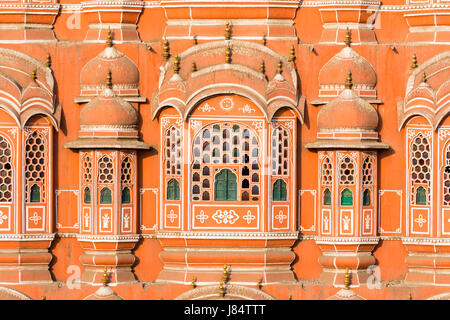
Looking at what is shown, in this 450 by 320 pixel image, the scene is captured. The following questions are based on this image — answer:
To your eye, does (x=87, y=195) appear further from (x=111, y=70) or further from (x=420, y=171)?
(x=420, y=171)

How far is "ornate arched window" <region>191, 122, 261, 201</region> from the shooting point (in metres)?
38.9

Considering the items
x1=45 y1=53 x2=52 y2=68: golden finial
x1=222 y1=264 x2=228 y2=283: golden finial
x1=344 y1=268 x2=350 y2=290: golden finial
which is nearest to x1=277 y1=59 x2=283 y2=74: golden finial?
x1=222 y1=264 x2=228 y2=283: golden finial

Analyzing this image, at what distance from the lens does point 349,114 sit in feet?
127

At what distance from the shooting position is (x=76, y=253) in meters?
39.5

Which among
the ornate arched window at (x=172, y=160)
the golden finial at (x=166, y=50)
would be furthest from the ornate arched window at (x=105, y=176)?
the golden finial at (x=166, y=50)

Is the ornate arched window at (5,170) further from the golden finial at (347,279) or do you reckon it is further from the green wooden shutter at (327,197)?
the golden finial at (347,279)

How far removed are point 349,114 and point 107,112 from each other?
14.6ft

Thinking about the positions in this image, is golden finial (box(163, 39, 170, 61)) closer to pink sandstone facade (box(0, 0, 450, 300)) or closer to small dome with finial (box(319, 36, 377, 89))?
pink sandstone facade (box(0, 0, 450, 300))

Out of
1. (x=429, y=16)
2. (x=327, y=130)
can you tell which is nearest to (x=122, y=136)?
(x=327, y=130)

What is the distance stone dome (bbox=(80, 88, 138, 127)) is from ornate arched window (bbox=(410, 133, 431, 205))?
17.3ft

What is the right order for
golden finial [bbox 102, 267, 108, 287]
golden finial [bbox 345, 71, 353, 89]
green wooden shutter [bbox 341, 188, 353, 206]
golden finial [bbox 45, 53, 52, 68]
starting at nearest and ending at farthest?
golden finial [bbox 102, 267, 108, 287] → green wooden shutter [bbox 341, 188, 353, 206] → golden finial [bbox 345, 71, 353, 89] → golden finial [bbox 45, 53, 52, 68]

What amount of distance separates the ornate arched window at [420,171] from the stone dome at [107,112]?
17.3ft

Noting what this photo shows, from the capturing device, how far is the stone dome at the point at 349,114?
127 feet

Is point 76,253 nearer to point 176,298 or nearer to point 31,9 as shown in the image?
point 176,298
